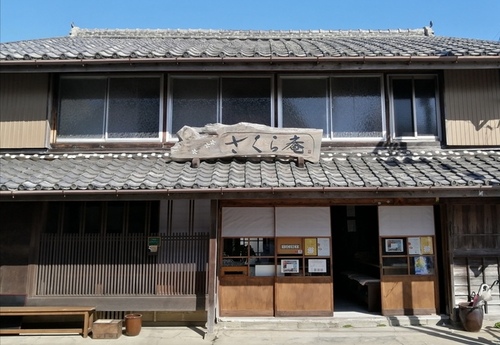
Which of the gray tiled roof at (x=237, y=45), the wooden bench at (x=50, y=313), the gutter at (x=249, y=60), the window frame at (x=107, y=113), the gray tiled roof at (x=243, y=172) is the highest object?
the gray tiled roof at (x=237, y=45)

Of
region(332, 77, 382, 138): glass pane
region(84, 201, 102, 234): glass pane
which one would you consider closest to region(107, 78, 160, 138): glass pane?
region(84, 201, 102, 234): glass pane

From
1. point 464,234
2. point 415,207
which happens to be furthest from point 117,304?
→ point 464,234

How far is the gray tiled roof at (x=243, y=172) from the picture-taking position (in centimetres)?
708

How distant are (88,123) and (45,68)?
1486 mm

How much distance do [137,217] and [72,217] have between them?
138cm

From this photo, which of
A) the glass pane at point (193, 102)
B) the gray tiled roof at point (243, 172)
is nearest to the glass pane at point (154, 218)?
the gray tiled roof at point (243, 172)

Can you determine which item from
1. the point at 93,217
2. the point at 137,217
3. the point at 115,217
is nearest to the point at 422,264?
the point at 137,217

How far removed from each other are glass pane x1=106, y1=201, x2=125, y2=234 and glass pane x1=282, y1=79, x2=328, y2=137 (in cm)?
416

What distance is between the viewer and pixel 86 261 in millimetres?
7703

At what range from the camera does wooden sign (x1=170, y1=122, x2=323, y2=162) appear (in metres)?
8.29

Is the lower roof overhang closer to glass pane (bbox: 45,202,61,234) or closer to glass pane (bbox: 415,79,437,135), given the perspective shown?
glass pane (bbox: 45,202,61,234)

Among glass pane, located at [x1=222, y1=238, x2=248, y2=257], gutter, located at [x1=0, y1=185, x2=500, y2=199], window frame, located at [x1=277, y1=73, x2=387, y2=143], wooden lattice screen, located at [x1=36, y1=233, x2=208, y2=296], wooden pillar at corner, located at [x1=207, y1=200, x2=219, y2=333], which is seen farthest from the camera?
window frame, located at [x1=277, y1=73, x2=387, y2=143]

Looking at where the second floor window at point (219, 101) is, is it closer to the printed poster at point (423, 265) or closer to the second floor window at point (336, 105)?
the second floor window at point (336, 105)

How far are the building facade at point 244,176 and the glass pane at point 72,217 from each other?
2 cm
